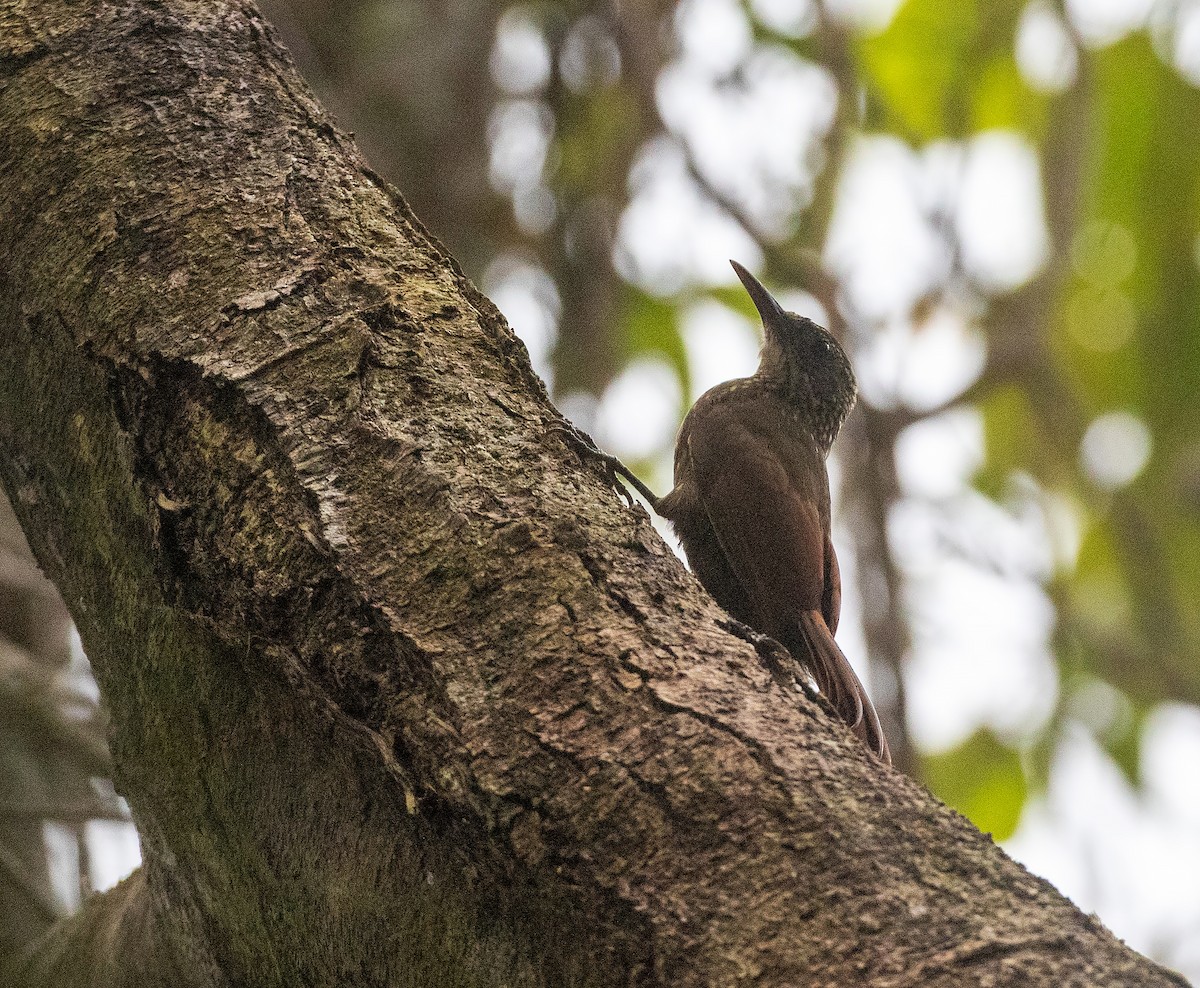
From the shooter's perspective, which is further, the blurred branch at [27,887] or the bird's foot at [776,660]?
the blurred branch at [27,887]

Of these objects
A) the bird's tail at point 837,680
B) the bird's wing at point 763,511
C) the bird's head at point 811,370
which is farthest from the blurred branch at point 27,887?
the bird's head at point 811,370

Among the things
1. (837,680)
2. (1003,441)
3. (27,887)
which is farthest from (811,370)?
(27,887)

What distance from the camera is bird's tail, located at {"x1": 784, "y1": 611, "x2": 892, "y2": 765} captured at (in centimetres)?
243

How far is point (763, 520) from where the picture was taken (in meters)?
3.05

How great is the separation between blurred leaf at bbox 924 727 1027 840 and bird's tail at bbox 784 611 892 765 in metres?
1.77

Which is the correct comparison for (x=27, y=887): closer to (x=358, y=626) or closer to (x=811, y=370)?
(x=358, y=626)

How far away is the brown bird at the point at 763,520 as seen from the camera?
2.82m

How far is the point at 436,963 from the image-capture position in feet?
4.10

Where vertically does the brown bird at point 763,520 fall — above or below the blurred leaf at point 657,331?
below

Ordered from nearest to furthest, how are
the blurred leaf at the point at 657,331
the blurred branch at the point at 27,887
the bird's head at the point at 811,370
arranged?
the blurred branch at the point at 27,887 → the bird's head at the point at 811,370 → the blurred leaf at the point at 657,331

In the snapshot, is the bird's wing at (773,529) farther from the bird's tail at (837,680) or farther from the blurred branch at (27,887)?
the blurred branch at (27,887)

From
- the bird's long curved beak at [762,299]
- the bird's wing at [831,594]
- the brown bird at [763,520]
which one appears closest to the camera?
the brown bird at [763,520]

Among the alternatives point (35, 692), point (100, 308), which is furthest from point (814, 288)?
point (100, 308)

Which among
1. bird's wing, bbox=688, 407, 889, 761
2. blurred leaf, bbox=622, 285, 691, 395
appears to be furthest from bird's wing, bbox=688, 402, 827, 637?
blurred leaf, bbox=622, 285, 691, 395
